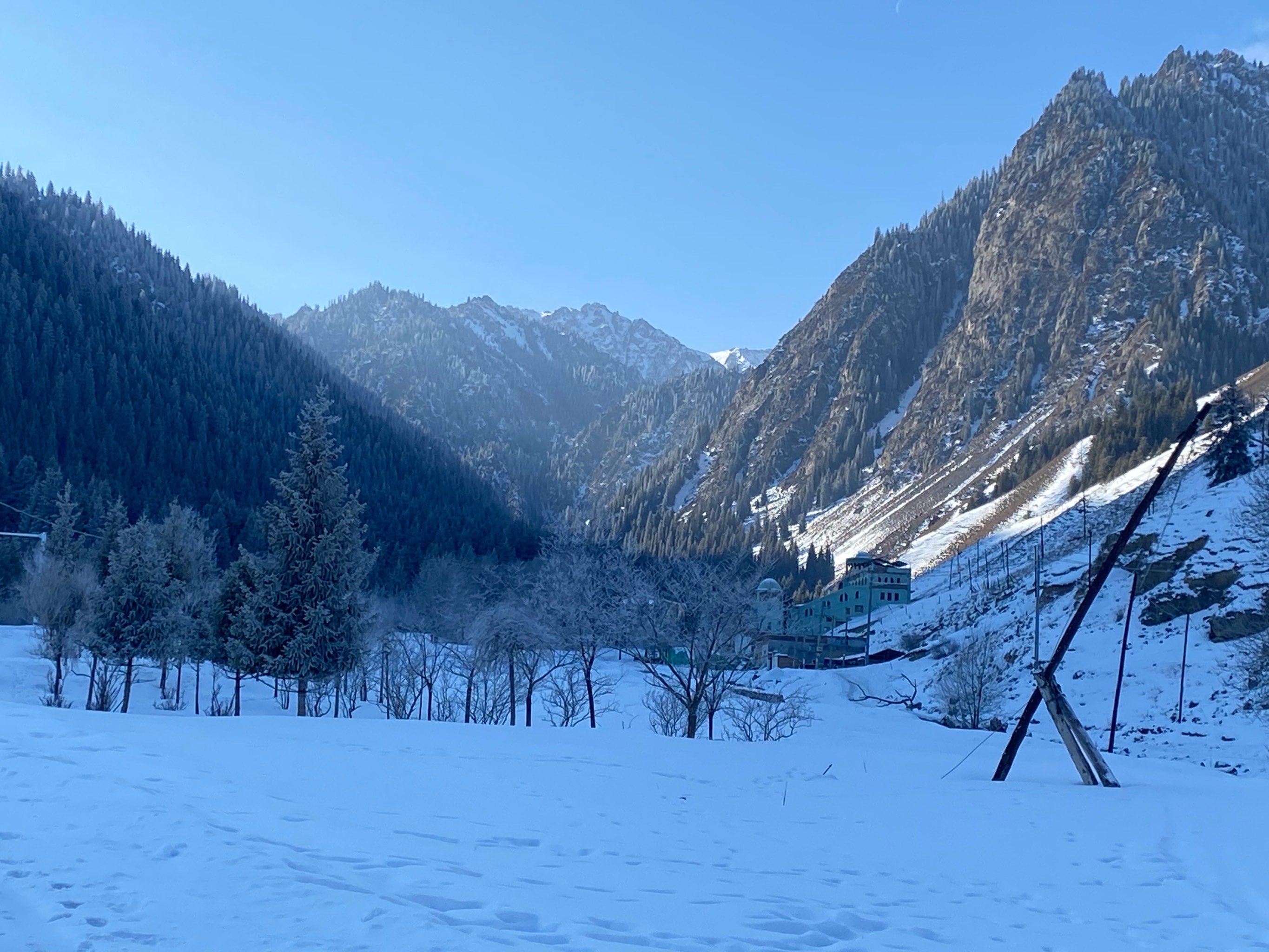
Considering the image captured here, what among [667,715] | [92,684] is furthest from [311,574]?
[667,715]

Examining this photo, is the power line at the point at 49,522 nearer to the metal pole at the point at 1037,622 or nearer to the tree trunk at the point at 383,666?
the tree trunk at the point at 383,666

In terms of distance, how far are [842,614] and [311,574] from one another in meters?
94.8

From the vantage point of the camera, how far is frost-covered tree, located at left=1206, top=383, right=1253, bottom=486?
70.8 m

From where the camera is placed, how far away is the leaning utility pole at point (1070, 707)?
1650cm

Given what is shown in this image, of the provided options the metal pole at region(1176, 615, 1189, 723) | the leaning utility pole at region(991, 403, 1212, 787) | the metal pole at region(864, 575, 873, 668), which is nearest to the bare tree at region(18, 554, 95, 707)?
the leaning utility pole at region(991, 403, 1212, 787)

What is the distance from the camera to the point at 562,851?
30.8ft

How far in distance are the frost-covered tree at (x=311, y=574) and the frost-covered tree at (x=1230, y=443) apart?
67.7 meters

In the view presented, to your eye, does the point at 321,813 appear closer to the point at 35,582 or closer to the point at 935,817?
the point at 935,817

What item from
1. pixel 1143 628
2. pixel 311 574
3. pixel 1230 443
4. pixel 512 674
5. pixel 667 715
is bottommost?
pixel 667 715

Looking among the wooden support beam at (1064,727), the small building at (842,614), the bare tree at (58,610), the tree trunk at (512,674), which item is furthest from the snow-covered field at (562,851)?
the small building at (842,614)

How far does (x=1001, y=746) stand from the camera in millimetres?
31594

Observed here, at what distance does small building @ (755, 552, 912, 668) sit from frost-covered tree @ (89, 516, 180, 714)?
53615 millimetres

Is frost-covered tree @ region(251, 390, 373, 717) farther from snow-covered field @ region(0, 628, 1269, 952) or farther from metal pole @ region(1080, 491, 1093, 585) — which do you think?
metal pole @ region(1080, 491, 1093, 585)

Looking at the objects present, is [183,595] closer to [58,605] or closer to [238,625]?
[58,605]
